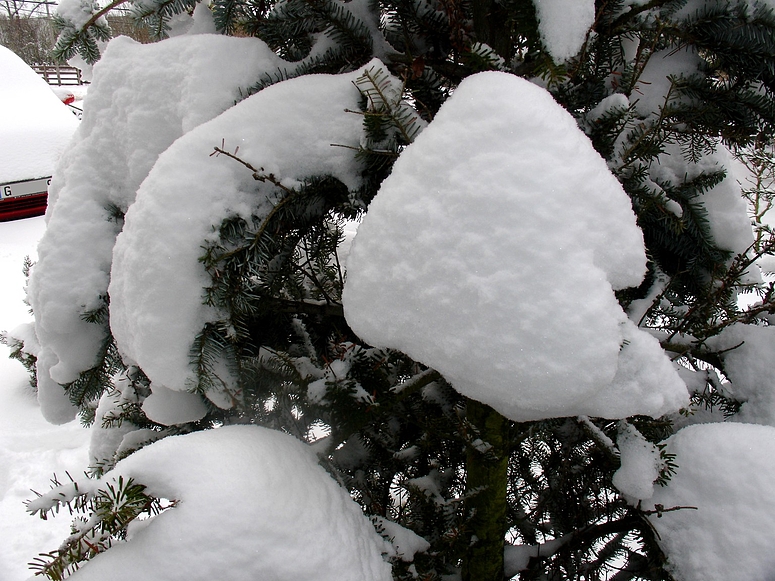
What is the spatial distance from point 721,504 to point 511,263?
36.9 inches

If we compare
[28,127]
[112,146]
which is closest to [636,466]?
[112,146]

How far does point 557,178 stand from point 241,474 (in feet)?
2.60

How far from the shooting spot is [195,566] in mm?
930

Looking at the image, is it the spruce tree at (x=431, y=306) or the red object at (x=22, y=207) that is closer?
the spruce tree at (x=431, y=306)

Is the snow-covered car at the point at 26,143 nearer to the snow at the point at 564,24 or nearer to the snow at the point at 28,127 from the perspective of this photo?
the snow at the point at 28,127

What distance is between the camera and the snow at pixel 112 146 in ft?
4.00

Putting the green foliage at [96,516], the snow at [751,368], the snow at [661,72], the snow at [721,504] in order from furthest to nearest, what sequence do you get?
the snow at [751,368] → the snow at [661,72] → the snow at [721,504] → the green foliage at [96,516]

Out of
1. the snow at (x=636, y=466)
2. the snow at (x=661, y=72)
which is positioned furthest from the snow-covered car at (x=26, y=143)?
the snow at (x=636, y=466)

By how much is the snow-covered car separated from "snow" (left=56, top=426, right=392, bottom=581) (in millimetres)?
6564

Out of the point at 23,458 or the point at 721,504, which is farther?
the point at 23,458

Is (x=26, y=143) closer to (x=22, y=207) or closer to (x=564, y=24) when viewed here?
(x=22, y=207)

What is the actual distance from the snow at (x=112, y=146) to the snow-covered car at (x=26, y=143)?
19.6 ft

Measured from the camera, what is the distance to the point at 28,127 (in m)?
6.55

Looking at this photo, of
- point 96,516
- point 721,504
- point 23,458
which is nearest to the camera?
point 96,516
